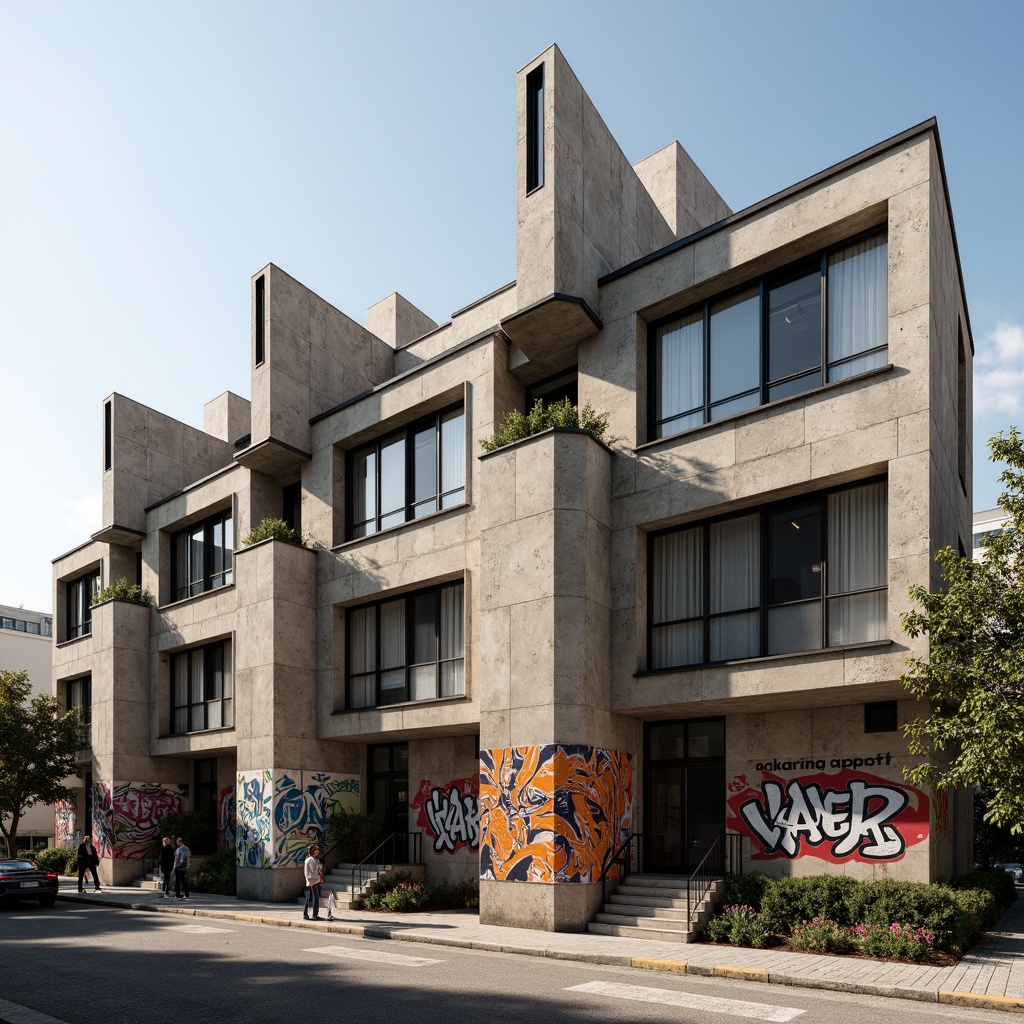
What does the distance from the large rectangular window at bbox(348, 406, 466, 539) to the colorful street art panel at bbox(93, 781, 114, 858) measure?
13.8 metres

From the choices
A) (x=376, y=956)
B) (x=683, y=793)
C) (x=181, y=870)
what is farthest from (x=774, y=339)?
(x=181, y=870)

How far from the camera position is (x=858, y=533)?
17656 mm

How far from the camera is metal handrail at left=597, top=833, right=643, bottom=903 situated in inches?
742

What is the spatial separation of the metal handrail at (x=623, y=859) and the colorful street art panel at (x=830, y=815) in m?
2.11

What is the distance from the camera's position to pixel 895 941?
47.4 ft

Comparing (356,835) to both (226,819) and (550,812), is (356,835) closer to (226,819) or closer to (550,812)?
(226,819)

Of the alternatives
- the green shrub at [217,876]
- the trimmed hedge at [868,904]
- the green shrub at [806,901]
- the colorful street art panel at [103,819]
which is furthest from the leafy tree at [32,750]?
the green shrub at [806,901]

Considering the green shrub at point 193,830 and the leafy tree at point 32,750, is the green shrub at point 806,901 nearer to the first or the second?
the green shrub at point 193,830

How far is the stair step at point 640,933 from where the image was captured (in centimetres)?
1667

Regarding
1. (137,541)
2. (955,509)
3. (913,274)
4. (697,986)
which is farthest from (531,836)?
(137,541)

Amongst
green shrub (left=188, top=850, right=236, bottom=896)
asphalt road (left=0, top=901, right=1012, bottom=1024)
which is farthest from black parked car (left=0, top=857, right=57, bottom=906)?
asphalt road (left=0, top=901, right=1012, bottom=1024)

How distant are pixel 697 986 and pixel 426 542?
13077 millimetres

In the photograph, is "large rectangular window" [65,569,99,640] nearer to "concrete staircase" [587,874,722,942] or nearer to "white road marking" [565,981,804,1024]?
"concrete staircase" [587,874,722,942]

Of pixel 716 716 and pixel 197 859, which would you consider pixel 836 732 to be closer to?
pixel 716 716
